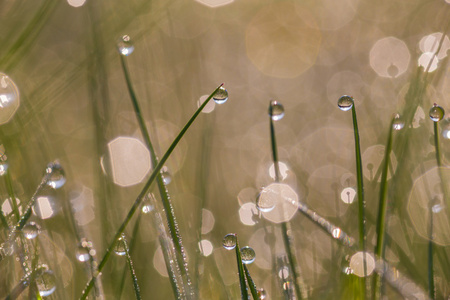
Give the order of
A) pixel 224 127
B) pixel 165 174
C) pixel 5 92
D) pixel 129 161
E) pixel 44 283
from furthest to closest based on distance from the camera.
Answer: pixel 224 127
pixel 129 161
pixel 5 92
pixel 165 174
pixel 44 283

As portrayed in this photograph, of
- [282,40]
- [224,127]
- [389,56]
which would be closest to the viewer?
[224,127]

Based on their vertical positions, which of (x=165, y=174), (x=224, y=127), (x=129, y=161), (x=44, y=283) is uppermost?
(x=224, y=127)

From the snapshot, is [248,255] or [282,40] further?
[282,40]

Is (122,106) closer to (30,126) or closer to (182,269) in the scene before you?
(30,126)

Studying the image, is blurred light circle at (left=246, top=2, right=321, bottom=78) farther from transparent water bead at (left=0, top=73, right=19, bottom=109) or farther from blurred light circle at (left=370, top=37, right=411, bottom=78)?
transparent water bead at (left=0, top=73, right=19, bottom=109)

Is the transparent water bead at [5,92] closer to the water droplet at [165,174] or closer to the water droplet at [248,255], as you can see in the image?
the water droplet at [165,174]

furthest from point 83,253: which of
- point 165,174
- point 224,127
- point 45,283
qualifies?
point 224,127

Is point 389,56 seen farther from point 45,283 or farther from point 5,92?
point 45,283
